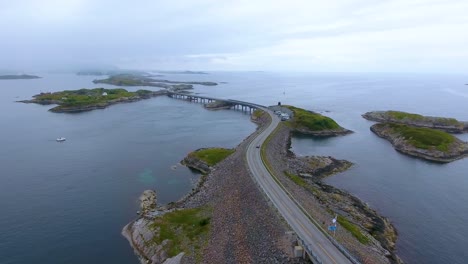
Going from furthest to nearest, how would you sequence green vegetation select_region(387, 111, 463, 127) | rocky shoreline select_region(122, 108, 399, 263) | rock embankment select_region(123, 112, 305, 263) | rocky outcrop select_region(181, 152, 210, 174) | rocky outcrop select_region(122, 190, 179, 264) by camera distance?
green vegetation select_region(387, 111, 463, 127) < rocky outcrop select_region(181, 152, 210, 174) < rocky outcrop select_region(122, 190, 179, 264) < rocky shoreline select_region(122, 108, 399, 263) < rock embankment select_region(123, 112, 305, 263)

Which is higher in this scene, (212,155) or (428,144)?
(428,144)

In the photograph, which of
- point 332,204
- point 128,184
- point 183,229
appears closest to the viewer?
point 183,229

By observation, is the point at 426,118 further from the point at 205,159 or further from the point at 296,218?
the point at 296,218

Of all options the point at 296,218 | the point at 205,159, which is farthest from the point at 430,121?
the point at 296,218

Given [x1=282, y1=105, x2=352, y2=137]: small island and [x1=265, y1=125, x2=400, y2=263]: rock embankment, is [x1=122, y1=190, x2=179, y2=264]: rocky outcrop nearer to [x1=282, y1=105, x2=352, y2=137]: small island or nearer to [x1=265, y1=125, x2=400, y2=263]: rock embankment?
[x1=265, y1=125, x2=400, y2=263]: rock embankment

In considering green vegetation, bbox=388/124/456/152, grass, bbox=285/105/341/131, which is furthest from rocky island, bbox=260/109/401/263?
grass, bbox=285/105/341/131

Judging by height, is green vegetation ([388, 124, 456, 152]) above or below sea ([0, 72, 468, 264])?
above

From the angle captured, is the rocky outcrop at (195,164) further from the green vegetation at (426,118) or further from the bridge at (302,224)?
the green vegetation at (426,118)

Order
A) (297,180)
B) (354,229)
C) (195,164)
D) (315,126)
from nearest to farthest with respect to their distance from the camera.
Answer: (354,229), (297,180), (195,164), (315,126)
